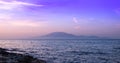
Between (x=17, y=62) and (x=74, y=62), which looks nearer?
Result: (x=17, y=62)

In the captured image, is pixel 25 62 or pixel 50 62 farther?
pixel 50 62

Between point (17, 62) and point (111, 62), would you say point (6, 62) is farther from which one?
point (111, 62)

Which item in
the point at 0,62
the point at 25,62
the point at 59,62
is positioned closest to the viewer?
the point at 0,62

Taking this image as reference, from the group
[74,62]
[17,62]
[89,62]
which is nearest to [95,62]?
[89,62]

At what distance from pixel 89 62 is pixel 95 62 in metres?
1.10

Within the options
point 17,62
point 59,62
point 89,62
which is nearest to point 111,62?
point 89,62

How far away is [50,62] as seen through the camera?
38562 mm

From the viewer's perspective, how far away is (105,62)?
40156 millimetres

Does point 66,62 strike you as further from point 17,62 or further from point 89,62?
point 17,62

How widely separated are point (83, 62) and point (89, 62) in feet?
3.71

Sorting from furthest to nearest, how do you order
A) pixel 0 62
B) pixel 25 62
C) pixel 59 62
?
1. pixel 59 62
2. pixel 25 62
3. pixel 0 62

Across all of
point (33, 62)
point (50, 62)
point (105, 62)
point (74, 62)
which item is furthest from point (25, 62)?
point (105, 62)

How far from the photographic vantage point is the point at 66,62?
38688 millimetres

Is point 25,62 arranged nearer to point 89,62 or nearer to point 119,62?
point 89,62
